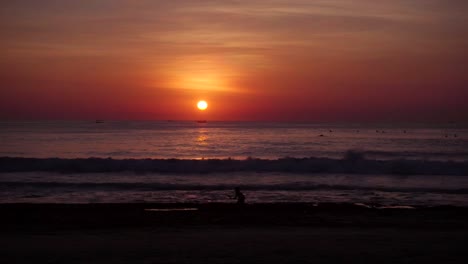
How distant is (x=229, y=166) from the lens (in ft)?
98.5

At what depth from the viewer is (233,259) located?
290 inches

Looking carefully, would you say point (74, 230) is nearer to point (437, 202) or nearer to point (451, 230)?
point (451, 230)

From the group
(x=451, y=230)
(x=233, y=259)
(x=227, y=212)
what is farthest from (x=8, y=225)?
(x=451, y=230)

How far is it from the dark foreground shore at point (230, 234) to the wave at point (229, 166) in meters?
14.4

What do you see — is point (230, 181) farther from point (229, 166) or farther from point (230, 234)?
point (230, 234)

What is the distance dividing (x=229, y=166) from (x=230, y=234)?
67.5ft

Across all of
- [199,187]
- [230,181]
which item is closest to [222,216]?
[199,187]

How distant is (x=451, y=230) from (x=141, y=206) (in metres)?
7.67

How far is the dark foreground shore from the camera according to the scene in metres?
7.55

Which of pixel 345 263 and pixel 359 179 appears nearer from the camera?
pixel 345 263

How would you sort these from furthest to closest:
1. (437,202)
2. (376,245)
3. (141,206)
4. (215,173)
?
(215,173) → (437,202) → (141,206) → (376,245)

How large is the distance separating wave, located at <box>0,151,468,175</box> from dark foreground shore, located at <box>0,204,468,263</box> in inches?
569

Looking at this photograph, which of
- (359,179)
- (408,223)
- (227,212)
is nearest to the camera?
(408,223)

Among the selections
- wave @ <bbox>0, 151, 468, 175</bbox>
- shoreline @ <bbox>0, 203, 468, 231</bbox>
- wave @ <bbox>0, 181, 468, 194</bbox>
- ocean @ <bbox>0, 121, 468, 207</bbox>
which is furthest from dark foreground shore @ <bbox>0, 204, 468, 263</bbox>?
wave @ <bbox>0, 151, 468, 175</bbox>
